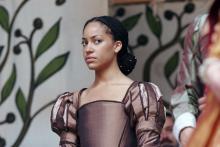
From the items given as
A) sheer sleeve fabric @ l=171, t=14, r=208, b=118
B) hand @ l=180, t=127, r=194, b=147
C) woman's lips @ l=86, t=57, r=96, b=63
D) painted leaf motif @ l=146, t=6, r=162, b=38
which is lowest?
hand @ l=180, t=127, r=194, b=147

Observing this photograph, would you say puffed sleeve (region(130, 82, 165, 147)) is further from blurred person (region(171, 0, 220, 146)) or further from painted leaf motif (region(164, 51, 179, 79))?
painted leaf motif (region(164, 51, 179, 79))

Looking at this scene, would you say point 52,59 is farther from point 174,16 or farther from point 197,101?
point 197,101

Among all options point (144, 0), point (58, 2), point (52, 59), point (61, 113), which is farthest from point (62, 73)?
point (61, 113)

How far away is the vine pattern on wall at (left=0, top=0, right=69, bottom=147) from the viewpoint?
4.00 metres

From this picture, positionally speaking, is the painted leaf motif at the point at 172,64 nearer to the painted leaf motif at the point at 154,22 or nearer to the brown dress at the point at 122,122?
the painted leaf motif at the point at 154,22

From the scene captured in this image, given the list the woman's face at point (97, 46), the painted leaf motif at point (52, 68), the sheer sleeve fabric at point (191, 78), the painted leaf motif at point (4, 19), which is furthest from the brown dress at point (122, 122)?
the painted leaf motif at point (4, 19)

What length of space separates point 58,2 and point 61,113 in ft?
4.78

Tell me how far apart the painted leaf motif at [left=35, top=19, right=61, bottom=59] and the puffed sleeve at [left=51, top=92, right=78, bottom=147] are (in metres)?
1.35

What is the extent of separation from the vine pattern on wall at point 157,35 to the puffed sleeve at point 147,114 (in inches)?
67.9

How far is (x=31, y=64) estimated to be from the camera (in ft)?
13.2

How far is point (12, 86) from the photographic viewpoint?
4027mm

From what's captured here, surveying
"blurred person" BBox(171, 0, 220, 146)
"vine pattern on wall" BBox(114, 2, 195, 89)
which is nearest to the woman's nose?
"blurred person" BBox(171, 0, 220, 146)

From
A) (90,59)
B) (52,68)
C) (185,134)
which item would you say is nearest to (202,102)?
(185,134)

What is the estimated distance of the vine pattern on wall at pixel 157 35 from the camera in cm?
427
